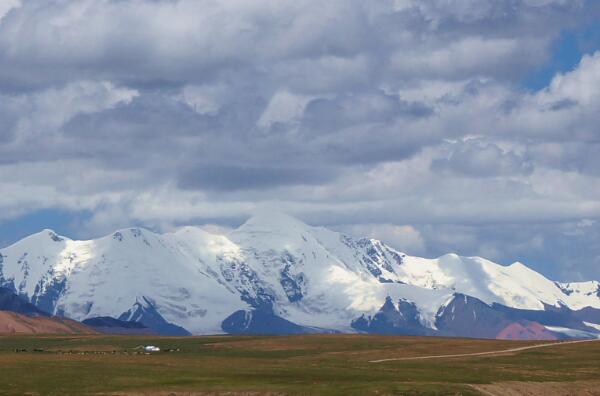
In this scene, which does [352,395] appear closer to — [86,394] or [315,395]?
[315,395]

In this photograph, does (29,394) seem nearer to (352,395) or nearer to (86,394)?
(86,394)

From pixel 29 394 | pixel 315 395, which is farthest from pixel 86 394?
pixel 315 395

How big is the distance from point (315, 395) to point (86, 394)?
107 feet

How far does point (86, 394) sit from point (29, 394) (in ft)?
27.1

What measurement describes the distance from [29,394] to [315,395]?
1611 inches

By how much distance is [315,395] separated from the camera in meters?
199

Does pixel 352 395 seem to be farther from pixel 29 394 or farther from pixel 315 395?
pixel 29 394

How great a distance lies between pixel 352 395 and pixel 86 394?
3804 cm

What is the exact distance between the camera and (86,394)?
198375 mm

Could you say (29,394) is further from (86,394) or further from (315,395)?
(315,395)

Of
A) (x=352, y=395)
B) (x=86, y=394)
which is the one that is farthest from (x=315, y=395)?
(x=86, y=394)

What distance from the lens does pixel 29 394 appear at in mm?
198875
